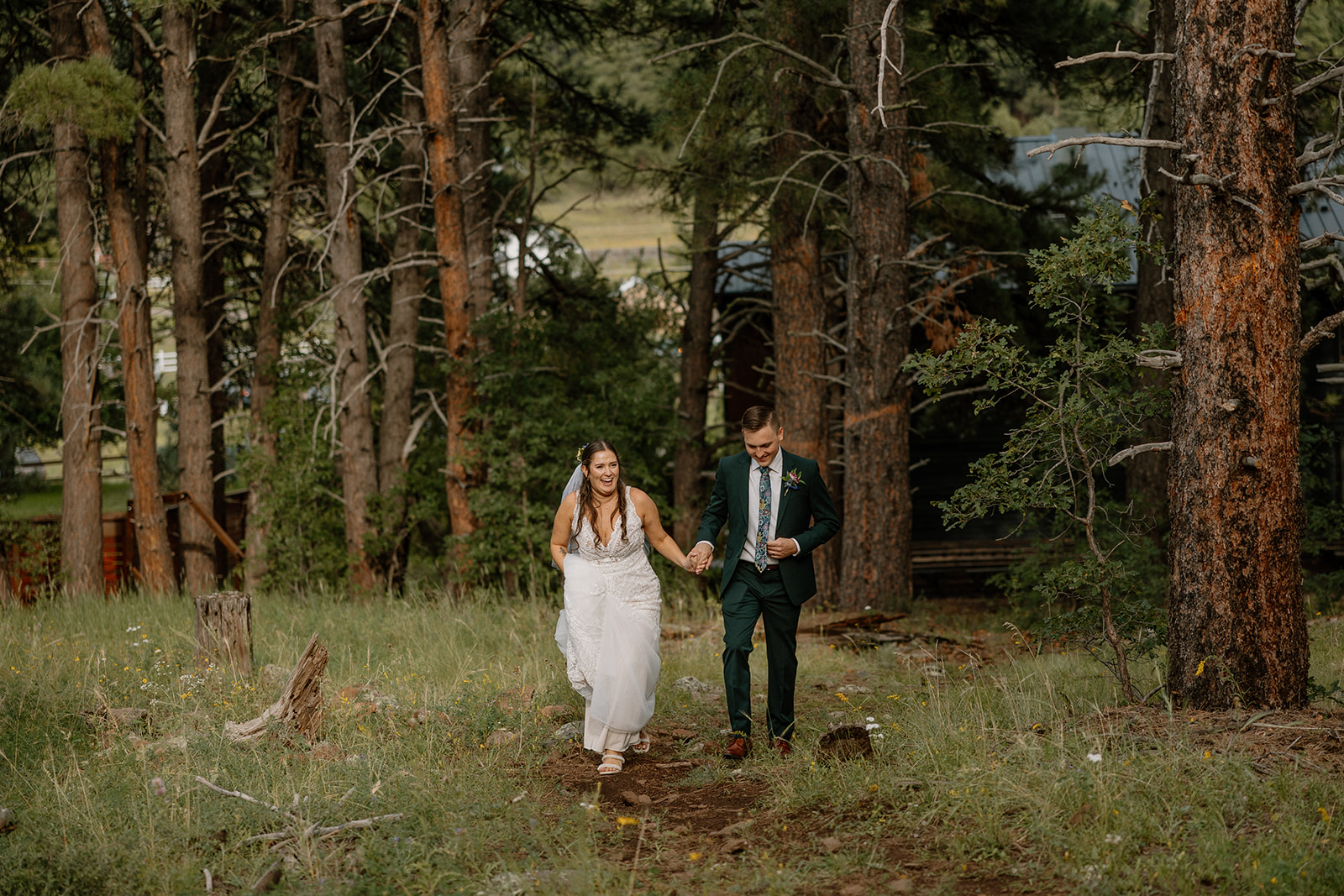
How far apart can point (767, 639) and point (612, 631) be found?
0.88 m

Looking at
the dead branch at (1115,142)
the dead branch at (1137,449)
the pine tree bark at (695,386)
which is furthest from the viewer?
the pine tree bark at (695,386)

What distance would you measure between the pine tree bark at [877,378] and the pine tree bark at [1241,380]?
18.9 feet

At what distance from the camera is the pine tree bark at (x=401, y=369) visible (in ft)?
45.1

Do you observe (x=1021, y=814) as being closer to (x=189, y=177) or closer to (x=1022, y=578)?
(x=1022, y=578)

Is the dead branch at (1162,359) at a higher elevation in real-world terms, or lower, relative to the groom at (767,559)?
higher

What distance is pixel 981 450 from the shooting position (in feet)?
59.4

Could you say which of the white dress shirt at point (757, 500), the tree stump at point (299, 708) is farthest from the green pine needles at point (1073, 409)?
the tree stump at point (299, 708)

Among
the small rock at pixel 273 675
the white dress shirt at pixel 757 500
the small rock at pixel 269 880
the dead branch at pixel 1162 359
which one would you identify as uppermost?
the dead branch at pixel 1162 359

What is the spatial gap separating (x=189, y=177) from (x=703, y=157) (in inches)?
249

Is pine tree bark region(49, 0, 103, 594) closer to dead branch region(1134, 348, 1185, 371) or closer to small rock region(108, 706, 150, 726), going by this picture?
small rock region(108, 706, 150, 726)

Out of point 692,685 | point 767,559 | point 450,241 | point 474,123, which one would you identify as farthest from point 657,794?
point 474,123

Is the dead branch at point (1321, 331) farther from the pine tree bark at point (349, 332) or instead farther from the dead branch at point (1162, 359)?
the pine tree bark at point (349, 332)

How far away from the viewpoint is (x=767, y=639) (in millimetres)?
6473

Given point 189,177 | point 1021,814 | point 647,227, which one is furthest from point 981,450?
point 647,227
